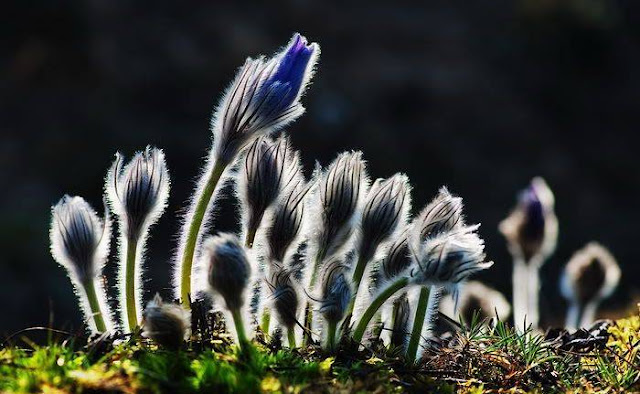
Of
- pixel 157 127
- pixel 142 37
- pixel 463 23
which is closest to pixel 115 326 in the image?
pixel 157 127

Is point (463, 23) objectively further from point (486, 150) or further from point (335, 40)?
point (486, 150)

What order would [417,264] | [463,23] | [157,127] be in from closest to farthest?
[417,264], [157,127], [463,23]

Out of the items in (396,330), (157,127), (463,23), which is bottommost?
(396,330)

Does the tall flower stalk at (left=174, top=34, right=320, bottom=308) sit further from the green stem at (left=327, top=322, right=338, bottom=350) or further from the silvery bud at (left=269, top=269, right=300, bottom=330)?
the green stem at (left=327, top=322, right=338, bottom=350)

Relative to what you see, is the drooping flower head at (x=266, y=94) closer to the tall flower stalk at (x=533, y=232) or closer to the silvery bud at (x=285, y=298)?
the silvery bud at (x=285, y=298)

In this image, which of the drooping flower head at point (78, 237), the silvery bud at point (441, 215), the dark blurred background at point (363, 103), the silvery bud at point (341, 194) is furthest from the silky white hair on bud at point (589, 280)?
the dark blurred background at point (363, 103)

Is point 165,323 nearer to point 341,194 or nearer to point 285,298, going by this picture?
point 285,298

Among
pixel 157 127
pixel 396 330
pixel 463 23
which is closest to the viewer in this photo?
pixel 396 330
